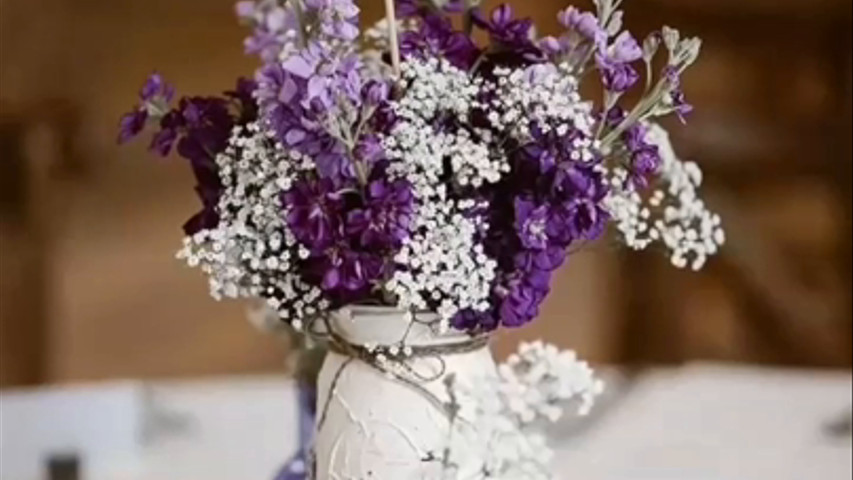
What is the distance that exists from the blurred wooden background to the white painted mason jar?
83 cm

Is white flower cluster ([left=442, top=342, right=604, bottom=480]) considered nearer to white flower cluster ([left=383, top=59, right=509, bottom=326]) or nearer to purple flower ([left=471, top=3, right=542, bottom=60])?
white flower cluster ([left=383, top=59, right=509, bottom=326])

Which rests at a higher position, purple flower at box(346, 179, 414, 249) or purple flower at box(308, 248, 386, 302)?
purple flower at box(346, 179, 414, 249)

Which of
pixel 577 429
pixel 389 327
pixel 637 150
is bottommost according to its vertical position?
pixel 577 429

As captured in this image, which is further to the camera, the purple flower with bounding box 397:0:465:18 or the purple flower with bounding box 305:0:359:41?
the purple flower with bounding box 397:0:465:18

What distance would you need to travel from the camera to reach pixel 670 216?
1.18 meters

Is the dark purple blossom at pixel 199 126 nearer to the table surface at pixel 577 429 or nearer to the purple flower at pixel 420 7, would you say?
the purple flower at pixel 420 7

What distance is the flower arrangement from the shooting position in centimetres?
97

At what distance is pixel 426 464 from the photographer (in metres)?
1.06

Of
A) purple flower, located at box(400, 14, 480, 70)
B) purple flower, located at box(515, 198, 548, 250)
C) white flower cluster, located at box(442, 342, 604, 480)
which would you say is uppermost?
purple flower, located at box(400, 14, 480, 70)

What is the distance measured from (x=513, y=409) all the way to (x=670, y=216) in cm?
20

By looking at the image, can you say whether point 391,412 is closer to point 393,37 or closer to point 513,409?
point 513,409

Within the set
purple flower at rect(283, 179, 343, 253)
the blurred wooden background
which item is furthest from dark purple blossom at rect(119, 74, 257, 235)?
the blurred wooden background

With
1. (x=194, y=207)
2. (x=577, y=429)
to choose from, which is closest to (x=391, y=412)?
(x=577, y=429)

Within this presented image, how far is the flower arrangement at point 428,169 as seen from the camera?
97 cm
